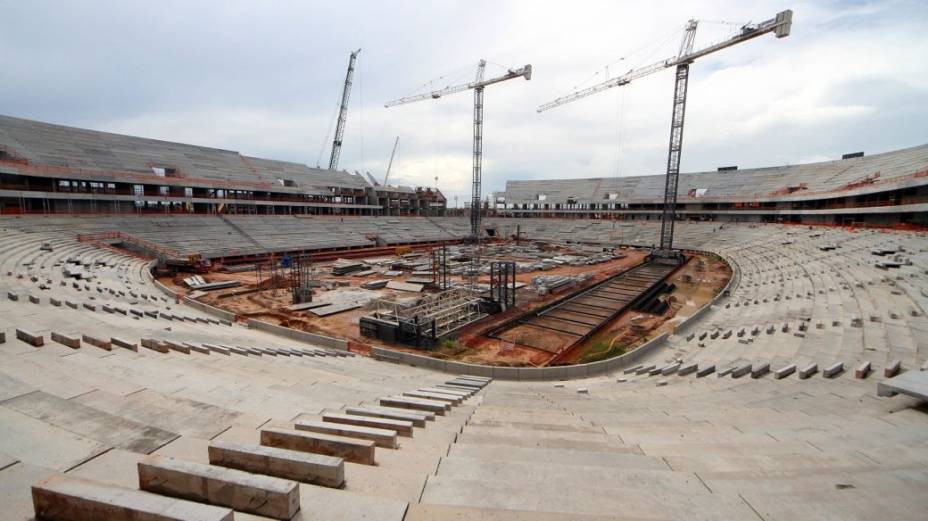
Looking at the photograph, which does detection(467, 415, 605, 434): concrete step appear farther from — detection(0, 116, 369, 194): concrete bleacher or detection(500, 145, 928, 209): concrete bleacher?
detection(0, 116, 369, 194): concrete bleacher

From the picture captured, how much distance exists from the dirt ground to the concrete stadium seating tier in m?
3.60

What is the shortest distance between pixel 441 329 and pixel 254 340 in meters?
8.18

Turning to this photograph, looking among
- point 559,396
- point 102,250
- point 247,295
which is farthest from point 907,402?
point 102,250

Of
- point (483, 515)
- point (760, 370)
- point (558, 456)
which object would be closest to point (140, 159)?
point (558, 456)

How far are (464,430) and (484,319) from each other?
51.0ft

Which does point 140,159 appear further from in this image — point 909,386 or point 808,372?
point 909,386

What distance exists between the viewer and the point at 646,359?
48.5 ft

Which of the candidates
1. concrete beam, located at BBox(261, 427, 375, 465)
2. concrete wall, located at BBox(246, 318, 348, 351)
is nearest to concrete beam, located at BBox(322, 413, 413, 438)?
concrete beam, located at BBox(261, 427, 375, 465)

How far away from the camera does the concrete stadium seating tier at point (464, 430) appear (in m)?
2.89

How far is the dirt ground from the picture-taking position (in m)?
16.6

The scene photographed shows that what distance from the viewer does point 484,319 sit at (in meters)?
21.1

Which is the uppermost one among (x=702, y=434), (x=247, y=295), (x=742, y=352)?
(x=702, y=434)

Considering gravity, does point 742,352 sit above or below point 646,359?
above

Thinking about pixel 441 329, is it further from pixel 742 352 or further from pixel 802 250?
pixel 802 250
